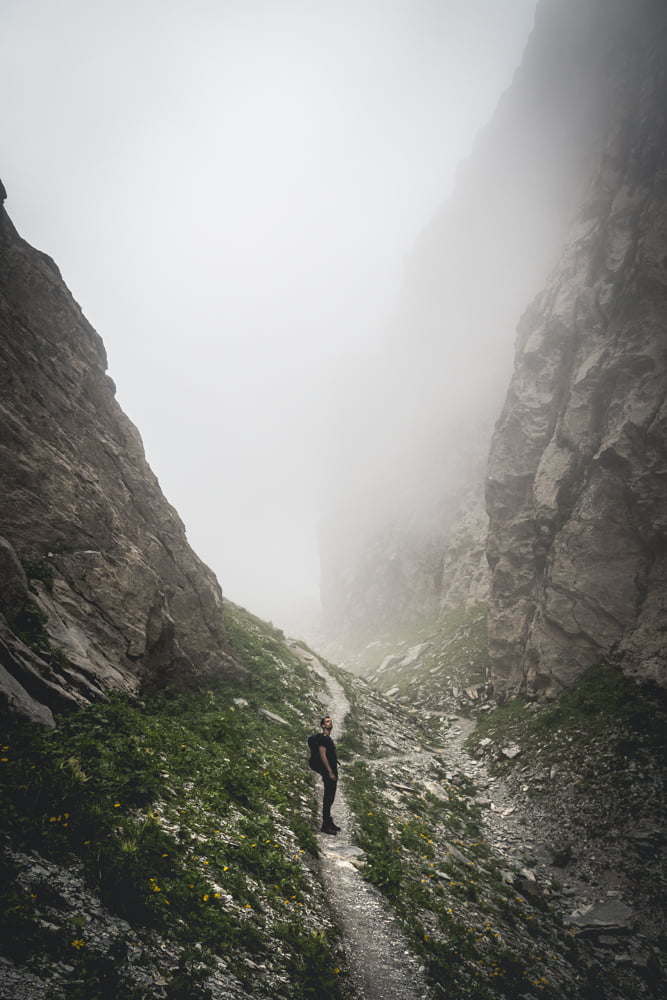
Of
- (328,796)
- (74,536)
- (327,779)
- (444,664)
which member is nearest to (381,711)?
(444,664)

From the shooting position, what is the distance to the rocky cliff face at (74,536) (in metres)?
11.8

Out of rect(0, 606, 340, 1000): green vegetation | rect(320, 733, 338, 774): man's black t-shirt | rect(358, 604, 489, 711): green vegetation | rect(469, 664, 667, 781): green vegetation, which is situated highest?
rect(358, 604, 489, 711): green vegetation

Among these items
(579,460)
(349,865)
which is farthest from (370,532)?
(349,865)

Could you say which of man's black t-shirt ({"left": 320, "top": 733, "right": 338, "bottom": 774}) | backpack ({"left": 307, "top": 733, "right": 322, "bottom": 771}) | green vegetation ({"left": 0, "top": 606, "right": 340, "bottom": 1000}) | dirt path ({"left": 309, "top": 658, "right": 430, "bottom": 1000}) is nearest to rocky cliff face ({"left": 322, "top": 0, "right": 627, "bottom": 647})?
man's black t-shirt ({"left": 320, "top": 733, "right": 338, "bottom": 774})

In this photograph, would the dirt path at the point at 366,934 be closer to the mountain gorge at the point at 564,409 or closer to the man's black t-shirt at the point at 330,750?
the man's black t-shirt at the point at 330,750

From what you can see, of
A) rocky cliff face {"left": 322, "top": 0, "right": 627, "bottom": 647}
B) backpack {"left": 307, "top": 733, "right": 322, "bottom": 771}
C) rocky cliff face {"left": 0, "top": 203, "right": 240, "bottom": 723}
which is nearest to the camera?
rocky cliff face {"left": 0, "top": 203, "right": 240, "bottom": 723}

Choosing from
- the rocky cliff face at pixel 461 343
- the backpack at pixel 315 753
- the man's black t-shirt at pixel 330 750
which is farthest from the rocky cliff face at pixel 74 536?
the rocky cliff face at pixel 461 343

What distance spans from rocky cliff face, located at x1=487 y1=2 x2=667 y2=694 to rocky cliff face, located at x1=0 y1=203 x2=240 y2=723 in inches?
799

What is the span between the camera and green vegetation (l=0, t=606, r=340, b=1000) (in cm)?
505

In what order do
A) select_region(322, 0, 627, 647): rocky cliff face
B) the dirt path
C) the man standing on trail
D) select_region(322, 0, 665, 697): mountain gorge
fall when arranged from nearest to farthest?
the dirt path < the man standing on trail < select_region(322, 0, 665, 697): mountain gorge < select_region(322, 0, 627, 647): rocky cliff face

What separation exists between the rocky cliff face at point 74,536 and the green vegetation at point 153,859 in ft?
5.60

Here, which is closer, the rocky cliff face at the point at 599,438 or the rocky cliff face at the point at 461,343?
the rocky cliff face at the point at 599,438

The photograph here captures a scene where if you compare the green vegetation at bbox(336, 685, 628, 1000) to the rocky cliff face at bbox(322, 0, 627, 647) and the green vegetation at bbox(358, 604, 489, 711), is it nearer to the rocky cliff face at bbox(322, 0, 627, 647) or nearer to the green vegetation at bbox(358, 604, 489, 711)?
the green vegetation at bbox(358, 604, 489, 711)

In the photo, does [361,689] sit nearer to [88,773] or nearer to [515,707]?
[515,707]
